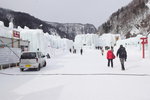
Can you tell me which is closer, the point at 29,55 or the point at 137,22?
the point at 29,55

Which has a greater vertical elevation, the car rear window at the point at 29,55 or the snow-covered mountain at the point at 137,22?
the snow-covered mountain at the point at 137,22

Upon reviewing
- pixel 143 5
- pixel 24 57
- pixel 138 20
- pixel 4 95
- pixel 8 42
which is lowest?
pixel 4 95

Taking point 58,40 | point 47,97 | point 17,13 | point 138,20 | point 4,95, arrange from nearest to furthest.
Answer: point 47,97, point 4,95, point 58,40, point 138,20, point 17,13

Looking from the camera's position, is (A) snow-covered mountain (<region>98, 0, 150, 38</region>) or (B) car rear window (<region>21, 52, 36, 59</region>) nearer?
(B) car rear window (<region>21, 52, 36, 59</region>)

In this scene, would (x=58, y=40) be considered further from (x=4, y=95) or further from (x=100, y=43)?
(x=4, y=95)

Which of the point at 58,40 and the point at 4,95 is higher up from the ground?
the point at 58,40

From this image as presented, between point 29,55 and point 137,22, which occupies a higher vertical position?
point 137,22

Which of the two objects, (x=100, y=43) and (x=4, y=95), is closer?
(x=4, y=95)

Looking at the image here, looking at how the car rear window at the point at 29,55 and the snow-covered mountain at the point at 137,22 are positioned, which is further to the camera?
the snow-covered mountain at the point at 137,22

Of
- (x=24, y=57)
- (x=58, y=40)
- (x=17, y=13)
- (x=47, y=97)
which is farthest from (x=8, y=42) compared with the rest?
(x=17, y=13)

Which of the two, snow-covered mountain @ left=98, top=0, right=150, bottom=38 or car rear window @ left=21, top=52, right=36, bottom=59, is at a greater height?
snow-covered mountain @ left=98, top=0, right=150, bottom=38

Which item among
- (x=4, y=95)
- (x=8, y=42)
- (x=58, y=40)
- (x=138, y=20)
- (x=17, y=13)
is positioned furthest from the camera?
(x=17, y=13)

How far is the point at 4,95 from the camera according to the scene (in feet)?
17.1

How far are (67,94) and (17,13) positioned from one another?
152110mm
